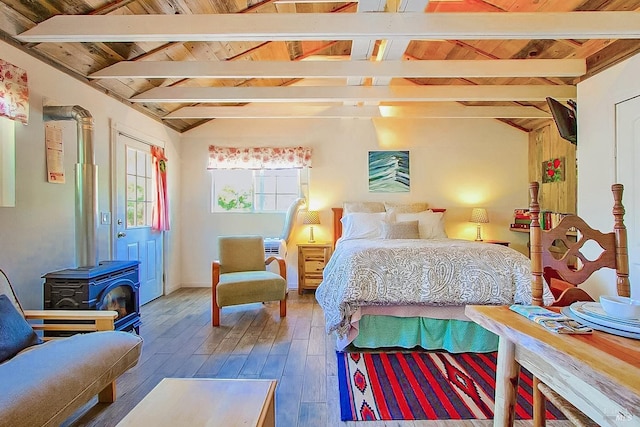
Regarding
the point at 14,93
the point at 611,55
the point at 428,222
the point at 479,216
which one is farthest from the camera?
the point at 479,216

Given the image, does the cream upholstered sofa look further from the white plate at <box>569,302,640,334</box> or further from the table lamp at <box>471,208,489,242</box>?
the table lamp at <box>471,208,489,242</box>

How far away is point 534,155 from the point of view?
501cm

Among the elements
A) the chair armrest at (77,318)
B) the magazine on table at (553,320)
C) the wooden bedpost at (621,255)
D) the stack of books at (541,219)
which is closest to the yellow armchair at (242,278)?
the chair armrest at (77,318)

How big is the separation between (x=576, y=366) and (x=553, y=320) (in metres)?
0.27

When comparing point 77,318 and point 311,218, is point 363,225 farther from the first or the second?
point 77,318

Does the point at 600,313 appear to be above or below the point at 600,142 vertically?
below

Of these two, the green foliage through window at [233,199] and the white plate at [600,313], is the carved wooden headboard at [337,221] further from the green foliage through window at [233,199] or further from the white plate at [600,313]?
the white plate at [600,313]

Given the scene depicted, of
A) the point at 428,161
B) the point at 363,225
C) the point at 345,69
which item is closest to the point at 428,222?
the point at 363,225

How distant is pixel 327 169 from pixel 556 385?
14.0ft

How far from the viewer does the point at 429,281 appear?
2.73 metres

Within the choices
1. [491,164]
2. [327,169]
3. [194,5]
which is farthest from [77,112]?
[491,164]

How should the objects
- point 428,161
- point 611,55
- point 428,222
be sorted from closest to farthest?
point 611,55, point 428,222, point 428,161

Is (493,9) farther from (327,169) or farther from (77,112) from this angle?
(77,112)

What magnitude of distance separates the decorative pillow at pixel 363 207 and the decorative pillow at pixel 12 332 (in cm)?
356
